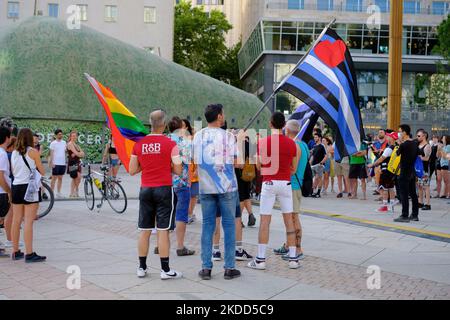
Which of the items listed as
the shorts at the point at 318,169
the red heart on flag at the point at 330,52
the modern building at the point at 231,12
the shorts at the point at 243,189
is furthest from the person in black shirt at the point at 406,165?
the modern building at the point at 231,12

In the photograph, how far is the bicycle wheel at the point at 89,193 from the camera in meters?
11.4

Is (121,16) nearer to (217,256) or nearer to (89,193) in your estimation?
(89,193)

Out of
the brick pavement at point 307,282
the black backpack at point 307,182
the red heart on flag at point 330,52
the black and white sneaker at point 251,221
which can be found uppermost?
the red heart on flag at point 330,52

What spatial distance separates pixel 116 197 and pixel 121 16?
122ft

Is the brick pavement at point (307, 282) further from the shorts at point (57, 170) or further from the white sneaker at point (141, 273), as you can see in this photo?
the shorts at point (57, 170)

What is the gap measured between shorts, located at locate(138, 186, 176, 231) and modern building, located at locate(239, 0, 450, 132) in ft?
137

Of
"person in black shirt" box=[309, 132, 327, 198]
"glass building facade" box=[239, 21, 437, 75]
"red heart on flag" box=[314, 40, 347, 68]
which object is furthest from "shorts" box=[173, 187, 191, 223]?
"glass building facade" box=[239, 21, 437, 75]

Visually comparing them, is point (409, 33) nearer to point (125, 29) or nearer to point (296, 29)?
point (296, 29)

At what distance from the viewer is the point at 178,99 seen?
27.1m

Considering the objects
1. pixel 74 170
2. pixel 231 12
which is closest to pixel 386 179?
pixel 74 170

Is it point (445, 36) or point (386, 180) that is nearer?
point (386, 180)

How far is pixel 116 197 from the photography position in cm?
1130

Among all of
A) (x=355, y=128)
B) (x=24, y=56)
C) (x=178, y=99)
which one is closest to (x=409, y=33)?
(x=178, y=99)

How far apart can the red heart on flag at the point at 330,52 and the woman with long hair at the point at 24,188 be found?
187 inches
